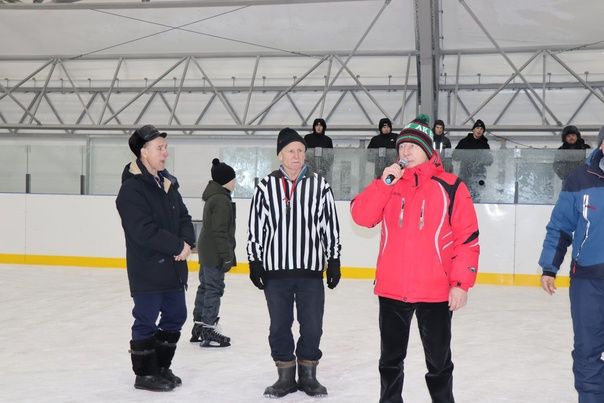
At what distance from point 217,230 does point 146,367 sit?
1195 mm

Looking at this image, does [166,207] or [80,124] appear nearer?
[166,207]

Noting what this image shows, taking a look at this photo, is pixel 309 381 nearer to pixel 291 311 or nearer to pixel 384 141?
pixel 291 311

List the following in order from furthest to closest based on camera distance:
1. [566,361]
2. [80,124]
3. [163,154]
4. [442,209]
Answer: [80,124] < [566,361] < [163,154] < [442,209]

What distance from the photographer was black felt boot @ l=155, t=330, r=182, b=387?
3707mm

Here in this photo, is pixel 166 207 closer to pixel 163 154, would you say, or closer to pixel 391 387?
pixel 163 154

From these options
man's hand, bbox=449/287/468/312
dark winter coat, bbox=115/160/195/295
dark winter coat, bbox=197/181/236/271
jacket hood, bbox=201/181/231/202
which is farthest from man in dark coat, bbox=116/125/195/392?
man's hand, bbox=449/287/468/312

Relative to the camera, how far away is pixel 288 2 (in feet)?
35.6

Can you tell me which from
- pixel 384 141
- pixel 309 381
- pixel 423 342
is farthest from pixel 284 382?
pixel 384 141

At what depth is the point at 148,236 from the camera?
3512 millimetres

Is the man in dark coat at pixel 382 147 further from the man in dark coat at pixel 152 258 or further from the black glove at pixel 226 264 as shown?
the man in dark coat at pixel 152 258

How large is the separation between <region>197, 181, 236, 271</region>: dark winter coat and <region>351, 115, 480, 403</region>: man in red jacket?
190cm

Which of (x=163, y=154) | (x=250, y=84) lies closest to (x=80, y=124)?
(x=250, y=84)

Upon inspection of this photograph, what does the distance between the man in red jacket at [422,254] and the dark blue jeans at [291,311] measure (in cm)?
71

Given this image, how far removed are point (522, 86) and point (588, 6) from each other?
70.2 inches
